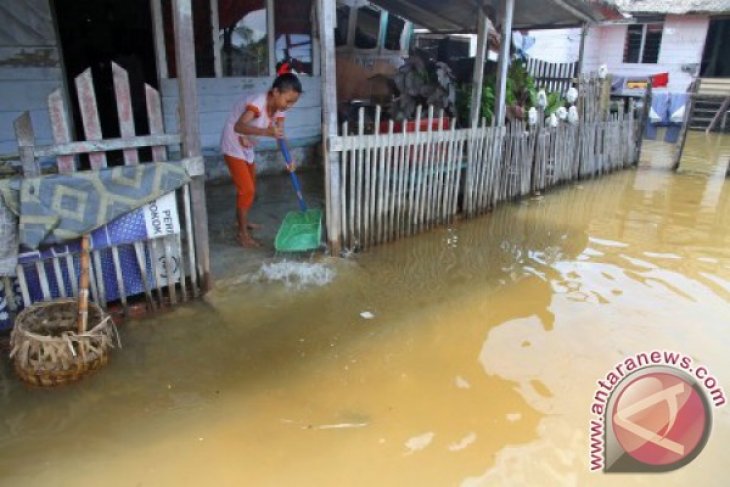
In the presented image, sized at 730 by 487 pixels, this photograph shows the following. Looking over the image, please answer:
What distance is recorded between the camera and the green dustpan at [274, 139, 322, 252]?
5.12 meters

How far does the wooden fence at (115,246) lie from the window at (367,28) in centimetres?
680

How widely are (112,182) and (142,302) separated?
106 cm

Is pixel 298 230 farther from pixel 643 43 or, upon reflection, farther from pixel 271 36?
pixel 643 43

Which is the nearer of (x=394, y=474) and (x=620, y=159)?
(x=394, y=474)

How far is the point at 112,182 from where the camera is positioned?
3621 mm

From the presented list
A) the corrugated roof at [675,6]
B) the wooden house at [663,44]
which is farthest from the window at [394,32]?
the corrugated roof at [675,6]

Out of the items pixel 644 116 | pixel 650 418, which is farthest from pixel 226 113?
pixel 644 116

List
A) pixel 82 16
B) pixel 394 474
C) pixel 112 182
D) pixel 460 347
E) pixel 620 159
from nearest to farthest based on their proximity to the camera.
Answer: pixel 394 474
pixel 112 182
pixel 460 347
pixel 82 16
pixel 620 159

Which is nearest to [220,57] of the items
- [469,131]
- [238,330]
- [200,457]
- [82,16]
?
[82,16]

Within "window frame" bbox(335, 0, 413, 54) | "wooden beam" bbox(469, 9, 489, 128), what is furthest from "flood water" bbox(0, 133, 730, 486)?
"window frame" bbox(335, 0, 413, 54)

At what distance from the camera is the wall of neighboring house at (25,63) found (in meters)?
5.58

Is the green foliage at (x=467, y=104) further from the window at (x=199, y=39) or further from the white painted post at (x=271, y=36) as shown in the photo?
the window at (x=199, y=39)

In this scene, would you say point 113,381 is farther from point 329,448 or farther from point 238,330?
point 329,448

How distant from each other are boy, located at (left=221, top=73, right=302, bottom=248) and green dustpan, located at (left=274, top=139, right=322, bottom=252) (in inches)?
8.9
